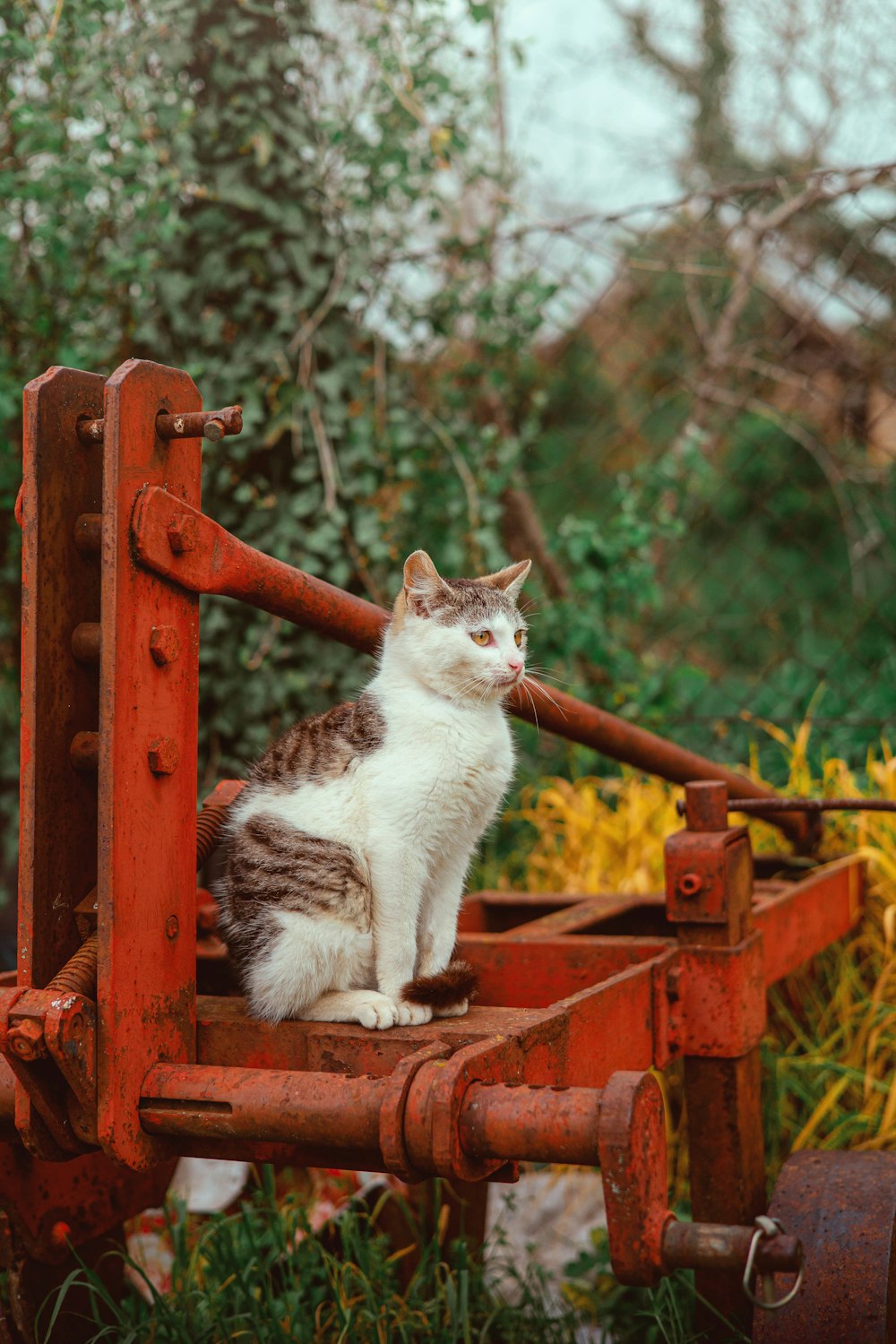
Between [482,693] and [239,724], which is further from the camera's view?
[239,724]

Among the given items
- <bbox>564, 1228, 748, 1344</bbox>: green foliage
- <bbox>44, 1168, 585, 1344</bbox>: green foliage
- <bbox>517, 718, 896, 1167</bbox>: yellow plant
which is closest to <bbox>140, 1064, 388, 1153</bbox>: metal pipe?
<bbox>44, 1168, 585, 1344</bbox>: green foliage

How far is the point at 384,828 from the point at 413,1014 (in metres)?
0.26

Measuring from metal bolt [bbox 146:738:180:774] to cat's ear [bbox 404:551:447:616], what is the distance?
0.62 meters

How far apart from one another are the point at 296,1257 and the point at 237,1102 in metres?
1.22

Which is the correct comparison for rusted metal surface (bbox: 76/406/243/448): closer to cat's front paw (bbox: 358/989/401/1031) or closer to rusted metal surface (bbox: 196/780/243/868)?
rusted metal surface (bbox: 196/780/243/868)

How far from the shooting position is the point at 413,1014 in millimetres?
1564

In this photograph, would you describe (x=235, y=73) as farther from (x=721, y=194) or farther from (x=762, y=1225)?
(x=762, y=1225)

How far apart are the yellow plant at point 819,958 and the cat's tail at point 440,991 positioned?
58.3 inches

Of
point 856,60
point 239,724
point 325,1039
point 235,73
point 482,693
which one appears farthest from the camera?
point 856,60

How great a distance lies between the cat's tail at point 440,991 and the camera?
157cm

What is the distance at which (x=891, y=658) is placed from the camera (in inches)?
176

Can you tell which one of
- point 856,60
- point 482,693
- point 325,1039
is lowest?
point 325,1039

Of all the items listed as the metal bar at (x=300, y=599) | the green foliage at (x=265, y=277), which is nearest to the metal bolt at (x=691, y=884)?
the metal bar at (x=300, y=599)

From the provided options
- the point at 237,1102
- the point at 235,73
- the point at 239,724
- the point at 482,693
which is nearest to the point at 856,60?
the point at 235,73
